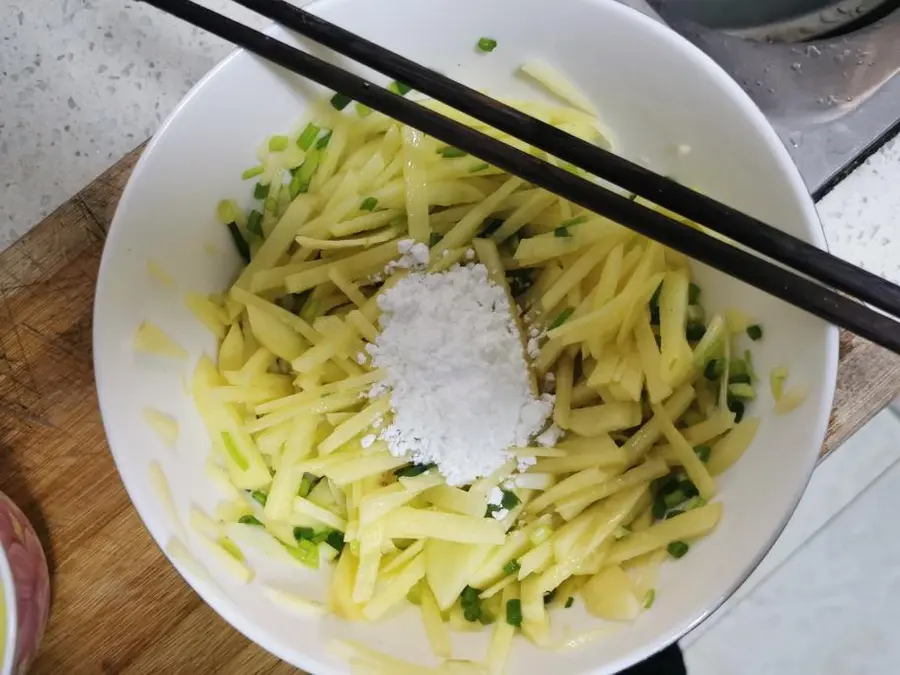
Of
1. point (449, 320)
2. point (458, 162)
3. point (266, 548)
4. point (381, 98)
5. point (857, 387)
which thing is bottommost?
point (857, 387)

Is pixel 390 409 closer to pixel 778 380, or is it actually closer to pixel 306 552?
pixel 306 552

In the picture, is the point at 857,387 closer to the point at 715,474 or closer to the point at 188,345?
the point at 715,474

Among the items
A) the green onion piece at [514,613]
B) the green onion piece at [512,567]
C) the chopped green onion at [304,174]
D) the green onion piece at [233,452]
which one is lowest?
the green onion piece at [514,613]

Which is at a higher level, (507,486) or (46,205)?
(46,205)

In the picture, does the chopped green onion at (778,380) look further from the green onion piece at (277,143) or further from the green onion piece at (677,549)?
the green onion piece at (277,143)

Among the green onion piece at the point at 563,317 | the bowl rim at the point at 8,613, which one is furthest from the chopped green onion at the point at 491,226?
the bowl rim at the point at 8,613

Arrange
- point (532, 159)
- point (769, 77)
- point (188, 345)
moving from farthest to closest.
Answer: point (769, 77) < point (188, 345) < point (532, 159)

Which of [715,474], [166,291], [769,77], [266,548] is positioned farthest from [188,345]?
[769,77]

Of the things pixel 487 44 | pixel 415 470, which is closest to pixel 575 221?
pixel 487 44
